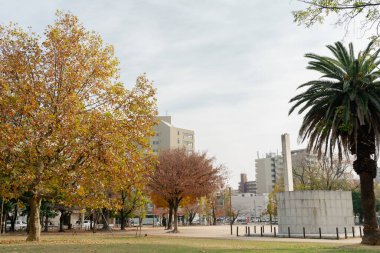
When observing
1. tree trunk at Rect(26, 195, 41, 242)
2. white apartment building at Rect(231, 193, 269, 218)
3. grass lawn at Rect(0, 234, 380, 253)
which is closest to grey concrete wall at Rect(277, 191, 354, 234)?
grass lawn at Rect(0, 234, 380, 253)

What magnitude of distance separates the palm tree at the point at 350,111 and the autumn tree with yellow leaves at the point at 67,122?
11.8 m

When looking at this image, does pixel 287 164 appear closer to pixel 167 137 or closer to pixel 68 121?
pixel 68 121

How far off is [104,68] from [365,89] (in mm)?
18330

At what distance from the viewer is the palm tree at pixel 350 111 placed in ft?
77.7

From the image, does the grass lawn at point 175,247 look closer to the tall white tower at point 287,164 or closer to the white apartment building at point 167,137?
the tall white tower at point 287,164

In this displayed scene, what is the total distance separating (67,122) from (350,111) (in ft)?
59.6

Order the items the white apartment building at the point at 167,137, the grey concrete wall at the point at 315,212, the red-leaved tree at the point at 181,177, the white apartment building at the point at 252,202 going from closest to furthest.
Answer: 1. the grey concrete wall at the point at 315,212
2. the red-leaved tree at the point at 181,177
3. the white apartment building at the point at 252,202
4. the white apartment building at the point at 167,137

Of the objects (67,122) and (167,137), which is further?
(167,137)

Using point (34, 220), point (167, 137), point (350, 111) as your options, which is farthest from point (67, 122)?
point (167, 137)

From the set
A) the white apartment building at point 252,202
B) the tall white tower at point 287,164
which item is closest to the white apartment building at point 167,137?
the white apartment building at point 252,202

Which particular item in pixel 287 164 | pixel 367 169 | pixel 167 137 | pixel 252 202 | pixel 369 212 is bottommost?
pixel 252 202

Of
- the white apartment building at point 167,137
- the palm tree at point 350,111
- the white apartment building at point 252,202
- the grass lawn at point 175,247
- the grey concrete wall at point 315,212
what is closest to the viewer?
the grass lawn at point 175,247

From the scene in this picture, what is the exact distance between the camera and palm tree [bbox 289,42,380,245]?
23.7 meters

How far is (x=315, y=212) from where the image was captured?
120 ft
